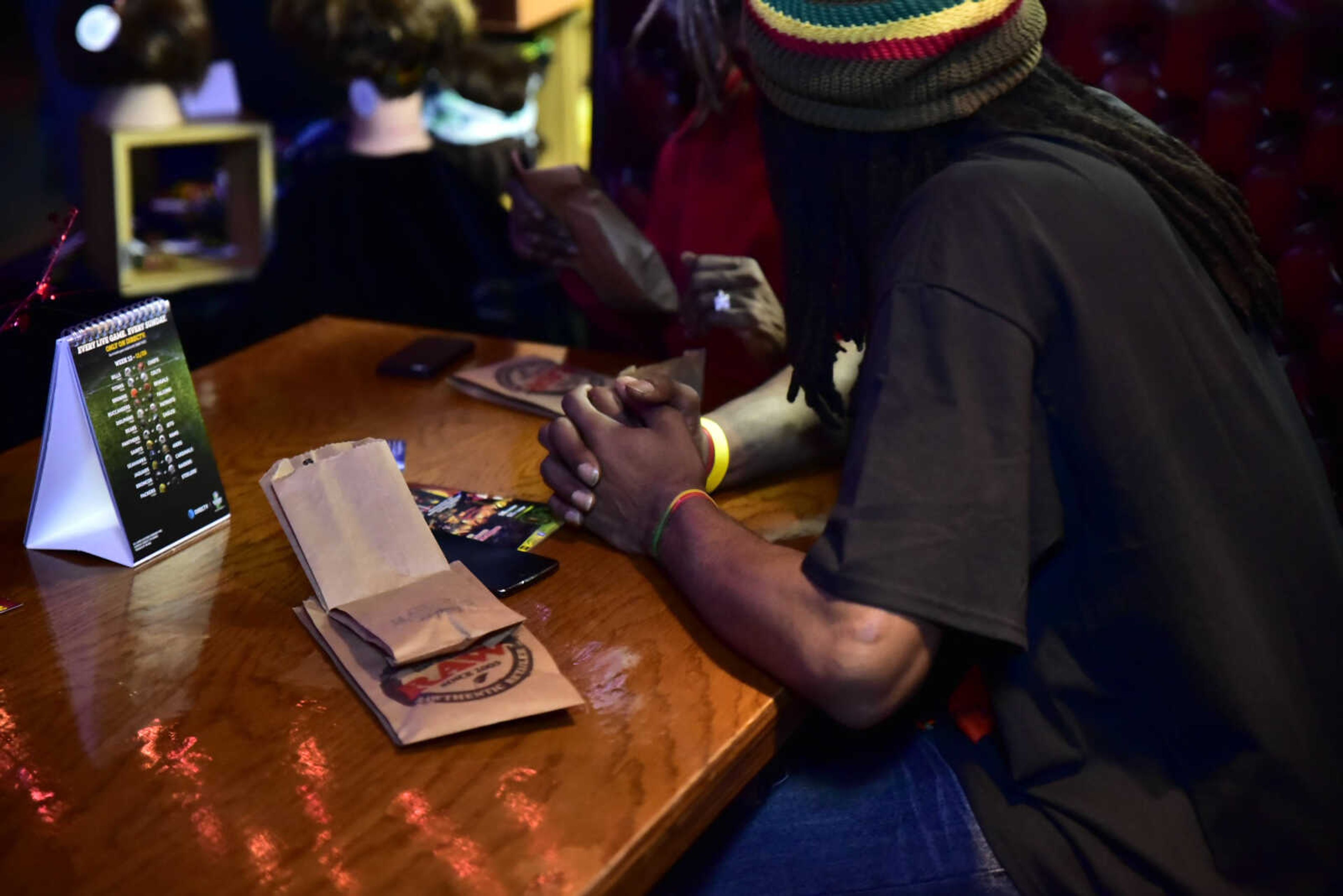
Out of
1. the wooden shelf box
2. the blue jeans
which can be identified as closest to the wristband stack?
the blue jeans

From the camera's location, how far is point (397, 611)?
3.02 ft

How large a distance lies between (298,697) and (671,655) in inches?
11.0

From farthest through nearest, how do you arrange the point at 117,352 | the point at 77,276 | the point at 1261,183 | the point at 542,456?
the point at 77,276, the point at 1261,183, the point at 542,456, the point at 117,352

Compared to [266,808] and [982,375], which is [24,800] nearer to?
[266,808]

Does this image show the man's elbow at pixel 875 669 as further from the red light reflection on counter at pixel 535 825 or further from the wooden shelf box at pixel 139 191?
the wooden shelf box at pixel 139 191

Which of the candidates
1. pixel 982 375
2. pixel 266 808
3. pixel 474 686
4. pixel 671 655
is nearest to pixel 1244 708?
pixel 982 375

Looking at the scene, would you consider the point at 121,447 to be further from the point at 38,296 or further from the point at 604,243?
the point at 604,243

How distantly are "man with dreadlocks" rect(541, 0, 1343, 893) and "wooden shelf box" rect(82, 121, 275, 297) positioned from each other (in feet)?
6.69

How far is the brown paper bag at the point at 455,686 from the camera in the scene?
82 centimetres

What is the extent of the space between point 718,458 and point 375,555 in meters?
0.38

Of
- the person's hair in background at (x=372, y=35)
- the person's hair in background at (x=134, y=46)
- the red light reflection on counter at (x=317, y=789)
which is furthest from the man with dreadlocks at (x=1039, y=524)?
the person's hair in background at (x=134, y=46)

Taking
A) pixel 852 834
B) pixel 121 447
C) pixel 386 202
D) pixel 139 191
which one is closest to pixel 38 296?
pixel 121 447

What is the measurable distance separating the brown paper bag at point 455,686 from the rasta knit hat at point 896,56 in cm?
52

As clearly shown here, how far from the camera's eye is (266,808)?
0.75 m
